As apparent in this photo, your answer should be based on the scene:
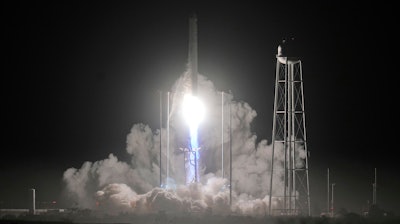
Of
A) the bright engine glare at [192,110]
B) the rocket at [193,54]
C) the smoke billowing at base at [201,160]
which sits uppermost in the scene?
the rocket at [193,54]

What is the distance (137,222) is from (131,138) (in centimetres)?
2266

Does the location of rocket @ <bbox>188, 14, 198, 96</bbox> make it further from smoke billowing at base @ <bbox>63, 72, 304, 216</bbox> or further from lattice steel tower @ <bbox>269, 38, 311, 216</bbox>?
lattice steel tower @ <bbox>269, 38, 311, 216</bbox>

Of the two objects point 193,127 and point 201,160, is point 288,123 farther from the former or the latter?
point 201,160

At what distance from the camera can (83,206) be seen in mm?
83625

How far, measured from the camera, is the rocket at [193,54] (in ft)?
267

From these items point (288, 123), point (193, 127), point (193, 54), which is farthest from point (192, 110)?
point (288, 123)

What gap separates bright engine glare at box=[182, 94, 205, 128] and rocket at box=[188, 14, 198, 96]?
2.38 feet

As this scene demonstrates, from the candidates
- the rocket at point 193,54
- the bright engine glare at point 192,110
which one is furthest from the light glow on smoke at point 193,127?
the rocket at point 193,54

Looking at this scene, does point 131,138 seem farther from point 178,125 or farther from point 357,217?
point 357,217

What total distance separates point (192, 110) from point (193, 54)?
12.5 ft

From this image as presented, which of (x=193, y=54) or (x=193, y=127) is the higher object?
(x=193, y=54)

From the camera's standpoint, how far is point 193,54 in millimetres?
81438

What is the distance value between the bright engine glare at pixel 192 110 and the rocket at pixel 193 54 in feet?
2.38

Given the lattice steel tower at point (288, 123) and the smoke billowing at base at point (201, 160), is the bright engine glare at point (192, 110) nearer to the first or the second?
the smoke billowing at base at point (201, 160)
